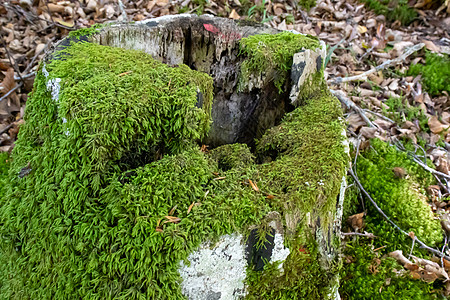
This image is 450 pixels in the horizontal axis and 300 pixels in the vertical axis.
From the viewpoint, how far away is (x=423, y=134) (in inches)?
148

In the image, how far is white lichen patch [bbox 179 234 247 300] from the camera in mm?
1559

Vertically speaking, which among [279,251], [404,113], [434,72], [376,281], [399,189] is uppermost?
[434,72]

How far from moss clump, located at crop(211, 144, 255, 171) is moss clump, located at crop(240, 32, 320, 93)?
76cm

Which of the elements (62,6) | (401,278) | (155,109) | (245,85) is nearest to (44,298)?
(155,109)

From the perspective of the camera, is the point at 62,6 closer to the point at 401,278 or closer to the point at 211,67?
the point at 211,67

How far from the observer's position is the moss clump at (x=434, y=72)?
4.36 meters

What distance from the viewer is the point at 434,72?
176 inches

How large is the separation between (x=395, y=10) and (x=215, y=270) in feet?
19.8

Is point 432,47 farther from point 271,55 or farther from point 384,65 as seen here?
point 271,55

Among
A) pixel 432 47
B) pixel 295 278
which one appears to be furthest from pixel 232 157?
pixel 432 47

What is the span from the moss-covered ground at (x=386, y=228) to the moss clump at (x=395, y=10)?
3.51 metres

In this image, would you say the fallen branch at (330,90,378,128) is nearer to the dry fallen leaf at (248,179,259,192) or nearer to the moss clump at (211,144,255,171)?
the moss clump at (211,144,255,171)

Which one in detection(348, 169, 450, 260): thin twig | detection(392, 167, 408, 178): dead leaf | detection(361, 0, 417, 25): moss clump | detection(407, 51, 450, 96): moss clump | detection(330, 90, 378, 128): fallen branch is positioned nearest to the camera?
detection(348, 169, 450, 260): thin twig

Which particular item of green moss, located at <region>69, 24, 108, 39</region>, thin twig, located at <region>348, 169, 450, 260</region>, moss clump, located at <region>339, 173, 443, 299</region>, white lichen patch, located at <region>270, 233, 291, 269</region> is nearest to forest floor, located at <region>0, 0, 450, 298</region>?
thin twig, located at <region>348, 169, 450, 260</region>
